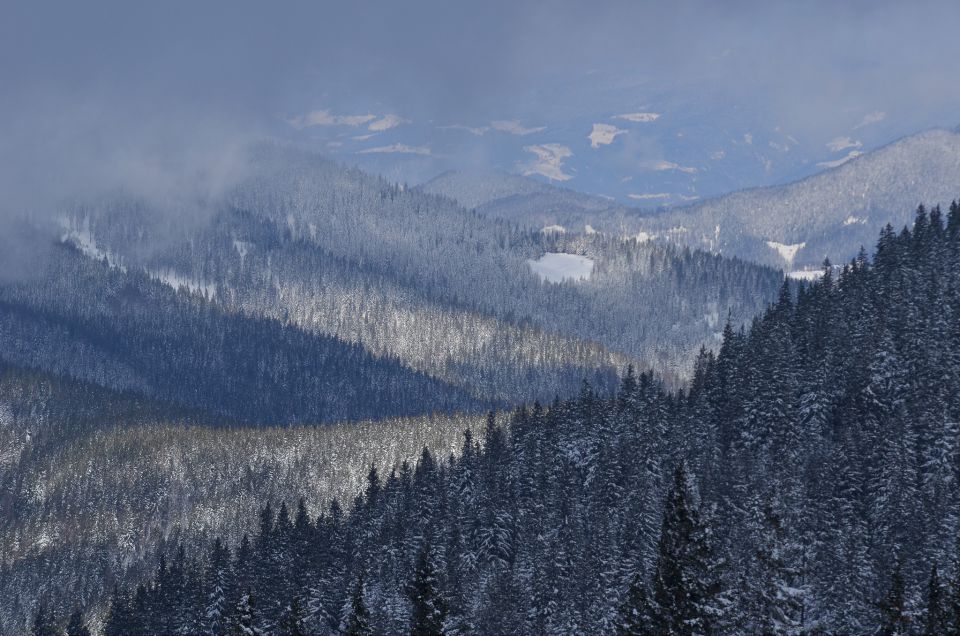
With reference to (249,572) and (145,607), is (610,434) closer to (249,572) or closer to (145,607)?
(249,572)

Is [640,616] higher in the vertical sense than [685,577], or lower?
lower

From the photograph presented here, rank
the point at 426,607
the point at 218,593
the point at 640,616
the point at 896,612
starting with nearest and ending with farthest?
the point at 896,612, the point at 640,616, the point at 426,607, the point at 218,593

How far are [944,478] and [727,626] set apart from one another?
41.0m

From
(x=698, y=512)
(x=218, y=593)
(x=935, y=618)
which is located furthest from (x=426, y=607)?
(x=218, y=593)

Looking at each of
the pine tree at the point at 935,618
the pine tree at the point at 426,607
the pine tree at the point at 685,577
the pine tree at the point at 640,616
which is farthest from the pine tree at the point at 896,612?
the pine tree at the point at 426,607

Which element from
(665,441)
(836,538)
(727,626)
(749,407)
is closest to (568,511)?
(665,441)

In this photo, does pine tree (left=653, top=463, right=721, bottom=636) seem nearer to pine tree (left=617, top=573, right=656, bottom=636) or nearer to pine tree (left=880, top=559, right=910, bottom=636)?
pine tree (left=617, top=573, right=656, bottom=636)

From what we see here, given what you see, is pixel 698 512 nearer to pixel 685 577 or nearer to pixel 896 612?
pixel 685 577

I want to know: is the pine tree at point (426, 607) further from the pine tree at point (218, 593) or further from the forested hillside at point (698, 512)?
the pine tree at point (218, 593)

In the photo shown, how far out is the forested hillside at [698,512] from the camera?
6006 centimetres

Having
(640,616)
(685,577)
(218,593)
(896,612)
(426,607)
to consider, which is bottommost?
(218,593)

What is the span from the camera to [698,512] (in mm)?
51938

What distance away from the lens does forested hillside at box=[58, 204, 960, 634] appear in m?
60.1

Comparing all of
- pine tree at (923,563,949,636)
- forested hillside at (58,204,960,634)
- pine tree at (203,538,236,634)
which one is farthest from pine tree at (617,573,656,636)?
pine tree at (203,538,236,634)
